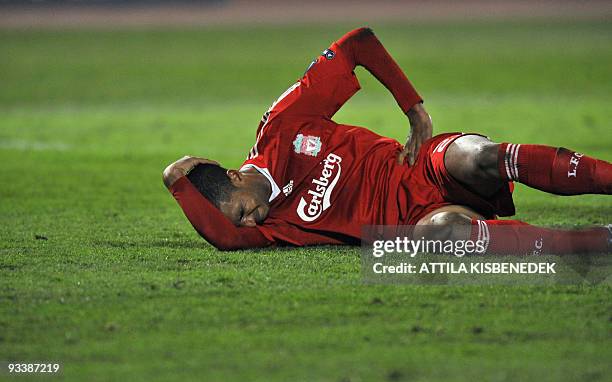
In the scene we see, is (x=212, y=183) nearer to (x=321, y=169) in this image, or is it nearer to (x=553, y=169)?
(x=321, y=169)

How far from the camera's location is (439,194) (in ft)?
19.8

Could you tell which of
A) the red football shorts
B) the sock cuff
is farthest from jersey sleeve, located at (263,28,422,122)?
the sock cuff

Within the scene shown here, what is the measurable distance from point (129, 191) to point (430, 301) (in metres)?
4.91

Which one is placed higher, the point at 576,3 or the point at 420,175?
the point at 576,3

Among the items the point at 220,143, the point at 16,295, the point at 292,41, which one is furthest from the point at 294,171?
the point at 292,41

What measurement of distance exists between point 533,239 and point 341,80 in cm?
176

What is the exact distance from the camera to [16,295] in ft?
16.9

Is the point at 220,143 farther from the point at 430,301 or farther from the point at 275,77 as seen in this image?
the point at 275,77

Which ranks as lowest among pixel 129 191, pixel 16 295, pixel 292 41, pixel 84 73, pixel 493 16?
pixel 16 295

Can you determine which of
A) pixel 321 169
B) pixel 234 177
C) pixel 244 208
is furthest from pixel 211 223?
pixel 321 169

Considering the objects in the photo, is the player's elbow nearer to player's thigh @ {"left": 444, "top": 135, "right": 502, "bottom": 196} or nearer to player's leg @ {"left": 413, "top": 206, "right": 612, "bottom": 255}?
player's thigh @ {"left": 444, "top": 135, "right": 502, "bottom": 196}

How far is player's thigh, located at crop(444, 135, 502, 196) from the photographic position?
574 centimetres

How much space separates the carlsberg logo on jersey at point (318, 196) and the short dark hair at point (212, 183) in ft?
1.44

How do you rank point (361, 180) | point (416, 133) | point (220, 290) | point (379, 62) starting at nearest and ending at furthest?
point (220, 290) → point (361, 180) → point (416, 133) → point (379, 62)
